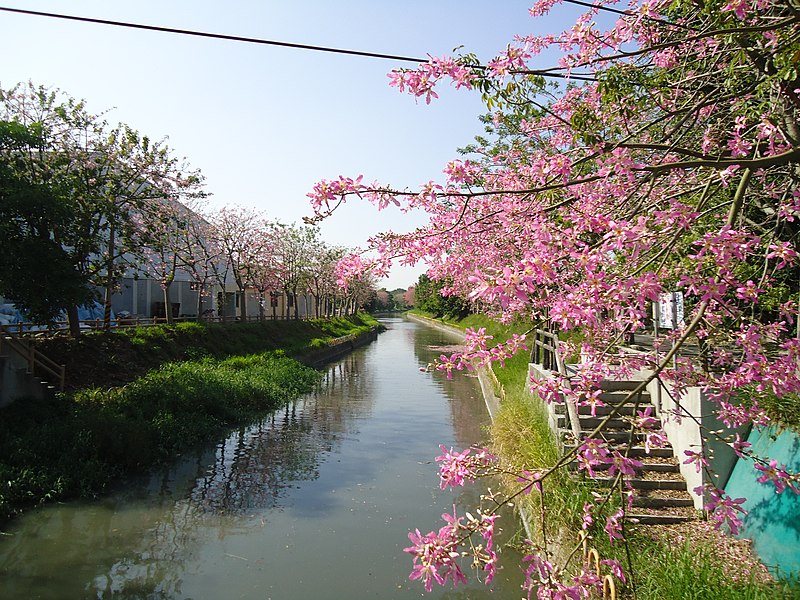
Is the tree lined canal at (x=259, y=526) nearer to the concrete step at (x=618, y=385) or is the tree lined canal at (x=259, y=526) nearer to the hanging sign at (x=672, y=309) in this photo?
the concrete step at (x=618, y=385)

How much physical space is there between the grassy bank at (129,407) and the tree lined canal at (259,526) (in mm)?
541

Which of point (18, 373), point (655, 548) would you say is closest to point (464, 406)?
point (18, 373)

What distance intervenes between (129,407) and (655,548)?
10612 mm

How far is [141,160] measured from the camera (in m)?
16.4

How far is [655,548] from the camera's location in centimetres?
533

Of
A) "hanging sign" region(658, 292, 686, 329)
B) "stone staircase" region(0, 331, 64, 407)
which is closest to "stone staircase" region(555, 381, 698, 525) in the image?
"hanging sign" region(658, 292, 686, 329)

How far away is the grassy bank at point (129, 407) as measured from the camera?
952 cm

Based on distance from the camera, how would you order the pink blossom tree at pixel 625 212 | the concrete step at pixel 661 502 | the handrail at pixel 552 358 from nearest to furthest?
the pink blossom tree at pixel 625 212 → the concrete step at pixel 661 502 → the handrail at pixel 552 358

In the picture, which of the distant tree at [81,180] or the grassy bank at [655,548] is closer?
the grassy bank at [655,548]

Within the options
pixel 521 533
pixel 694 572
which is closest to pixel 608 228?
pixel 694 572

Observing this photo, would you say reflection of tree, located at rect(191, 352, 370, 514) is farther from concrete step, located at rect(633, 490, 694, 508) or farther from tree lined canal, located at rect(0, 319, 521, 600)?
concrete step, located at rect(633, 490, 694, 508)

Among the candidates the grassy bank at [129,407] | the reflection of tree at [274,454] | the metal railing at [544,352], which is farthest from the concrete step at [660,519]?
the grassy bank at [129,407]

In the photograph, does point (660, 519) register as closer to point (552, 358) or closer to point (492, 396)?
point (552, 358)

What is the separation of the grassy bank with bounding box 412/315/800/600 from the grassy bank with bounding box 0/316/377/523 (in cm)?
720
